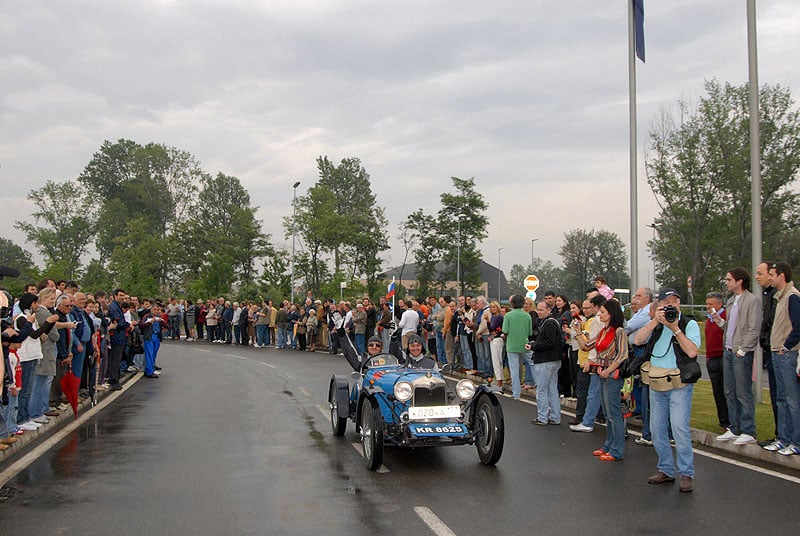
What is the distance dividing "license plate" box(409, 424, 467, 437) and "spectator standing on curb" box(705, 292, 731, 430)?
4.18 meters

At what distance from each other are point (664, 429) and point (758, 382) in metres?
4.74

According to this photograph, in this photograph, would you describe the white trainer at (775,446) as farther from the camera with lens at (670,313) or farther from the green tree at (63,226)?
the green tree at (63,226)

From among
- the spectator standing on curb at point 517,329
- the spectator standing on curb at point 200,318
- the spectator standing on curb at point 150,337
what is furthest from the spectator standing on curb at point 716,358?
the spectator standing on curb at point 200,318

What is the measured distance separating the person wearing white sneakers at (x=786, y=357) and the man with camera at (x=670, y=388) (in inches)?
57.4

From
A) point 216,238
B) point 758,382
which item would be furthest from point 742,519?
point 216,238

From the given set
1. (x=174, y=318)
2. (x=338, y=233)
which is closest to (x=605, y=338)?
(x=174, y=318)

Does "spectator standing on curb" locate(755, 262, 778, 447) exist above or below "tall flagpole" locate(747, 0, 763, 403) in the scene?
below

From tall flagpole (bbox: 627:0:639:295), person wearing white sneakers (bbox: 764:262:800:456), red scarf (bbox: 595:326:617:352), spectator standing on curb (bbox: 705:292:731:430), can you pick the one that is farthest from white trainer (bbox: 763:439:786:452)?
tall flagpole (bbox: 627:0:639:295)

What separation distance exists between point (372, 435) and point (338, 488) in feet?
3.24

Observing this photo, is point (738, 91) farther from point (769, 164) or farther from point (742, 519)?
point (742, 519)

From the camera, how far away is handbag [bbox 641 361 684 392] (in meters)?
7.52

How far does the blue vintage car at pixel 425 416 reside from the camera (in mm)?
8297

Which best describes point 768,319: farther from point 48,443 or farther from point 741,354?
point 48,443

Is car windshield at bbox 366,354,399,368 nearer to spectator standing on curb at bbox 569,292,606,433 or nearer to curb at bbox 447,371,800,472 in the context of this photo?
spectator standing on curb at bbox 569,292,606,433
